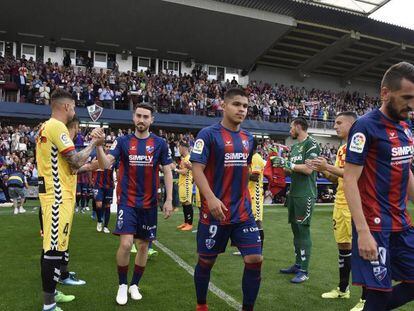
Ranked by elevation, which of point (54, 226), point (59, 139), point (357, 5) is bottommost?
point (54, 226)

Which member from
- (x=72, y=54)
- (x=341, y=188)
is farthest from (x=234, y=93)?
(x=72, y=54)

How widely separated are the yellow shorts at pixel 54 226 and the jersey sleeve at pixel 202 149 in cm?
148

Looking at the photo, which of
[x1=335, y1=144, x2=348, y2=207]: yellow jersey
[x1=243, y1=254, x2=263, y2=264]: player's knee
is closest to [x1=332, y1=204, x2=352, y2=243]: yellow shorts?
[x1=335, y1=144, x2=348, y2=207]: yellow jersey

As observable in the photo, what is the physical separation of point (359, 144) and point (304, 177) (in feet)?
10.9

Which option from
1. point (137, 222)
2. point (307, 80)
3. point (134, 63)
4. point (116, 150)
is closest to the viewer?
point (137, 222)

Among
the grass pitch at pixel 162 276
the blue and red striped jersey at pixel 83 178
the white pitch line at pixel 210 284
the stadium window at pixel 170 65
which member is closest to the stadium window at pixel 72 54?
the stadium window at pixel 170 65

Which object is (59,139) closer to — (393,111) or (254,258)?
(254,258)

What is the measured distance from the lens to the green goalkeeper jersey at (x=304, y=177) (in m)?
6.22

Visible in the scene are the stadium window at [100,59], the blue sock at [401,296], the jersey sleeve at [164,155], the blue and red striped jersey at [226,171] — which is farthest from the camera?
the stadium window at [100,59]

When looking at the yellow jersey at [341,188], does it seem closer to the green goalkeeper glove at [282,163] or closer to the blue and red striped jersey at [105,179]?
the green goalkeeper glove at [282,163]

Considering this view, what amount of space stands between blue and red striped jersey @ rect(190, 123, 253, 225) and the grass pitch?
4.33 feet

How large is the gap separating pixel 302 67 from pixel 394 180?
132 feet

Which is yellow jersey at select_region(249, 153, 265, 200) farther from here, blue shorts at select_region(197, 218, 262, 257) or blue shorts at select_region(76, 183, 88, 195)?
blue shorts at select_region(76, 183, 88, 195)

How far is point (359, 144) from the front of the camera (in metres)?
3.00
